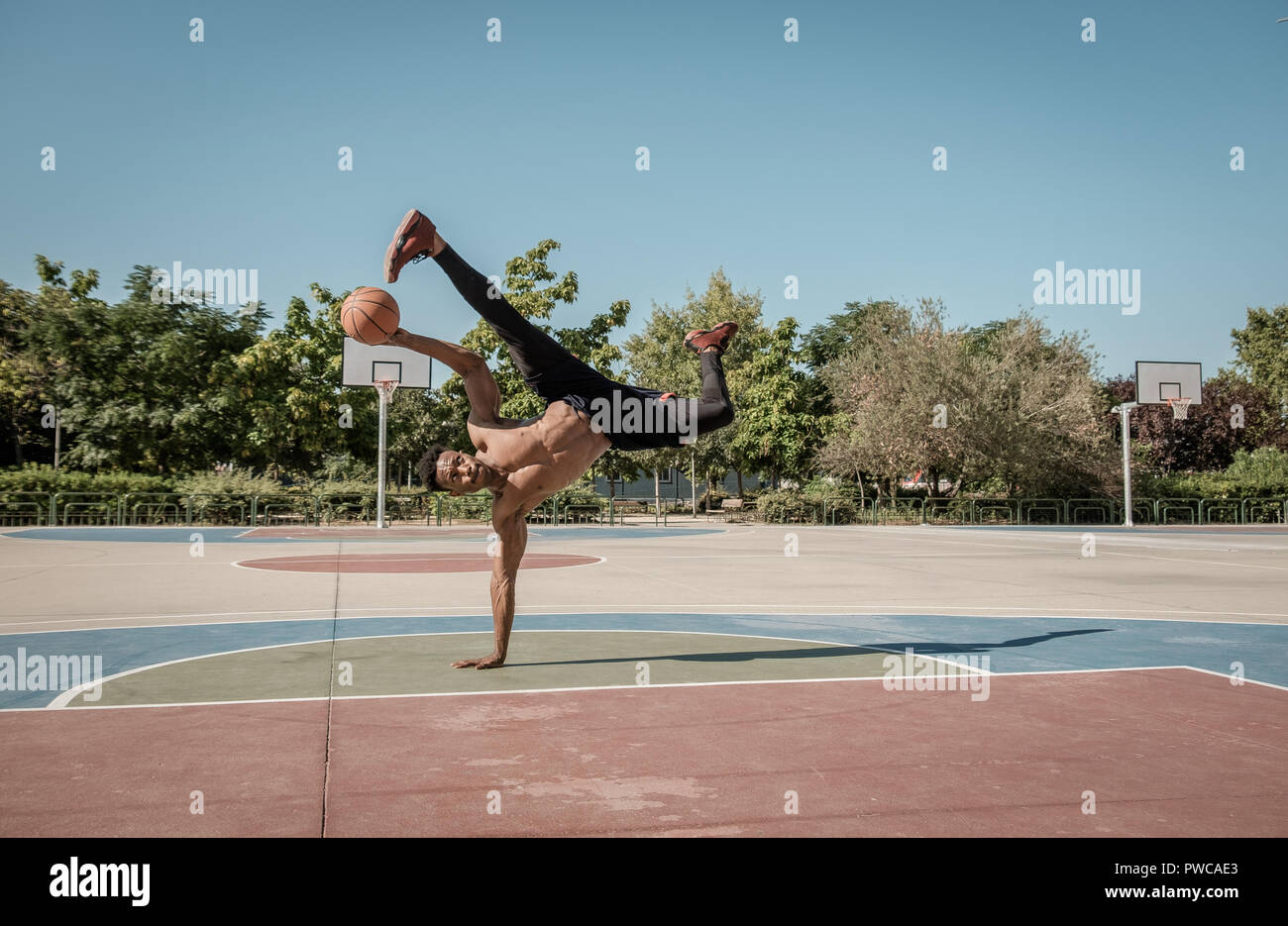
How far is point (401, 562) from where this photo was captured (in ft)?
54.8

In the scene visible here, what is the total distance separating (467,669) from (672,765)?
2.80m

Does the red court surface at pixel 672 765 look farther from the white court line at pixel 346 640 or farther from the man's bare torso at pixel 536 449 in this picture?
the man's bare torso at pixel 536 449

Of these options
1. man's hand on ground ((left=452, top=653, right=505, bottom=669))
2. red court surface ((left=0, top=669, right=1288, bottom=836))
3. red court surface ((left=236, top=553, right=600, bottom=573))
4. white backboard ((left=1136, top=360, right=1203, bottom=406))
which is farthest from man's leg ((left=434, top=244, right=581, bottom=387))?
white backboard ((left=1136, top=360, right=1203, bottom=406))

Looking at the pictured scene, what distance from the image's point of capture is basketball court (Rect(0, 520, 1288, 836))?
11.8 ft

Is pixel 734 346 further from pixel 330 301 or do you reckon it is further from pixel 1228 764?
pixel 1228 764

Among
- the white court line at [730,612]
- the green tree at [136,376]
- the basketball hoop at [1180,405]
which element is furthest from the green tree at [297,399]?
the basketball hoop at [1180,405]

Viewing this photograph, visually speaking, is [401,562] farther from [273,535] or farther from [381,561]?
[273,535]

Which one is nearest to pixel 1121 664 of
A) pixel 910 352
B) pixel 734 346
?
pixel 910 352

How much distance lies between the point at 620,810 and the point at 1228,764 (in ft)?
9.49

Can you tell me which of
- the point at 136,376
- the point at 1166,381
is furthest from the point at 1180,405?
the point at 136,376

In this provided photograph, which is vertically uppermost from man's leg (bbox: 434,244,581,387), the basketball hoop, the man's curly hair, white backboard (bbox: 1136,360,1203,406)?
white backboard (bbox: 1136,360,1203,406)

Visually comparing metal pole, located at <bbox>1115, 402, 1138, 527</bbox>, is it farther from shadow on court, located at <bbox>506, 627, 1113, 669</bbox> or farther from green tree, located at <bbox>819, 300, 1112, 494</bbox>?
shadow on court, located at <bbox>506, 627, 1113, 669</bbox>

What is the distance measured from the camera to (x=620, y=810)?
357 cm

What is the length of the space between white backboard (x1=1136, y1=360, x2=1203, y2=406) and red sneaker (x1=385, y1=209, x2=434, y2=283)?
3707 centimetres
